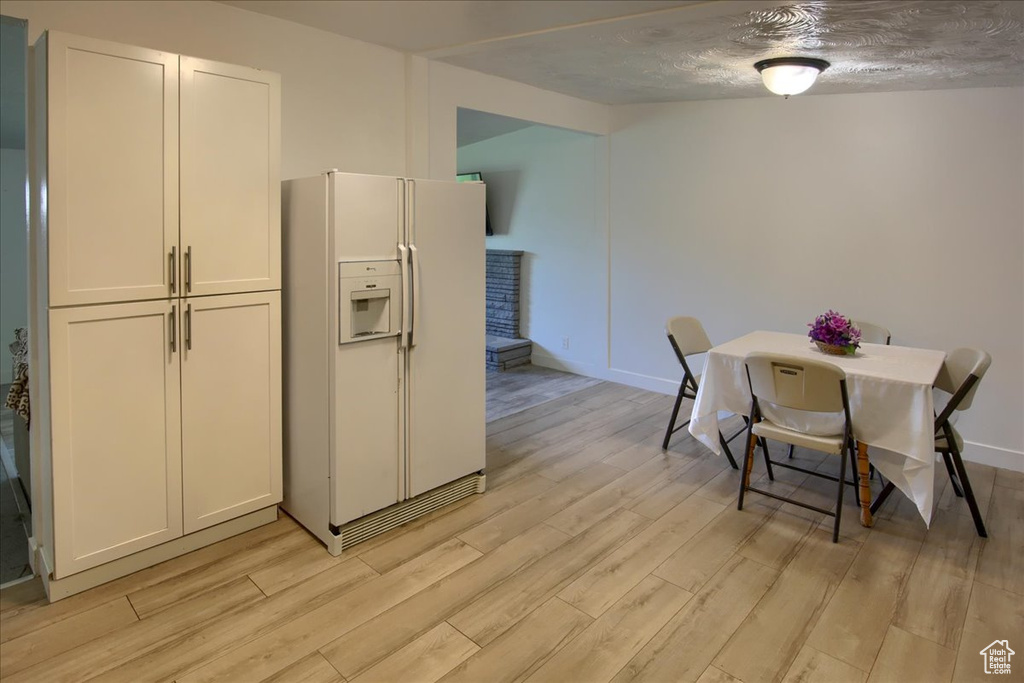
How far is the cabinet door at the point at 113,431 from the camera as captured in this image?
2338mm

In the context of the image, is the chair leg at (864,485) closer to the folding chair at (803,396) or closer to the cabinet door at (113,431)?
the folding chair at (803,396)

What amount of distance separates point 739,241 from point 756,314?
0.60 metres

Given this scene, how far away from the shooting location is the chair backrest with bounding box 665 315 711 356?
4.00 metres

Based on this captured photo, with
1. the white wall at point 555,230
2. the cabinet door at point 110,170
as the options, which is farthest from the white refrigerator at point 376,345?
the white wall at point 555,230

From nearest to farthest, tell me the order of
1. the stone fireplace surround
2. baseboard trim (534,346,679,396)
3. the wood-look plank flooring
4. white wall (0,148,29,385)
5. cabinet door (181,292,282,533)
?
cabinet door (181,292,282,533)
the wood-look plank flooring
baseboard trim (534,346,679,396)
white wall (0,148,29,385)
the stone fireplace surround

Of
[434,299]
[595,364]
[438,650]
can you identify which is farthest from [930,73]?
[438,650]

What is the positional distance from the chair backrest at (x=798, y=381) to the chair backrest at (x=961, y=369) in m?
0.63

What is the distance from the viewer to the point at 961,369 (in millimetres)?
3205

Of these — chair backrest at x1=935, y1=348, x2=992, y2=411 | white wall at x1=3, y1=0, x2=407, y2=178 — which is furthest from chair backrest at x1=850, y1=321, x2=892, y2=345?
white wall at x1=3, y1=0, x2=407, y2=178

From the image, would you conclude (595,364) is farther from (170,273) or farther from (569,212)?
(170,273)

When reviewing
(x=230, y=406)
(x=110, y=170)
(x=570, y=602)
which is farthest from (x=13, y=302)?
(x=570, y=602)

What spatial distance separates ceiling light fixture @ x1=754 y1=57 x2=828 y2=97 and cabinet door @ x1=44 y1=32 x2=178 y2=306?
2921 mm

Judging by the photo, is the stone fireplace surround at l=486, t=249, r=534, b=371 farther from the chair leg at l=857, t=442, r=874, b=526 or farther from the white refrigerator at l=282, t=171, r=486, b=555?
the chair leg at l=857, t=442, r=874, b=526

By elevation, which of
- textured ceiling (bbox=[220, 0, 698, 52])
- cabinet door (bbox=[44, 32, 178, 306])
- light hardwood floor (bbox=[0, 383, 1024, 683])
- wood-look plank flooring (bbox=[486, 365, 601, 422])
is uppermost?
textured ceiling (bbox=[220, 0, 698, 52])
